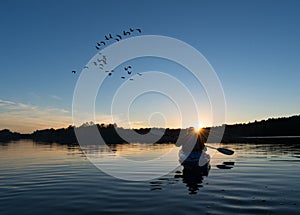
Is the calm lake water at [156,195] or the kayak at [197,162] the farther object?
the kayak at [197,162]

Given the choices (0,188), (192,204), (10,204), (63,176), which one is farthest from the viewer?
(63,176)

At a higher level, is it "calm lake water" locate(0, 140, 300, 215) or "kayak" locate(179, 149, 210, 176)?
"kayak" locate(179, 149, 210, 176)

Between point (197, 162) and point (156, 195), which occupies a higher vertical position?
point (197, 162)

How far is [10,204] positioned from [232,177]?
16554 millimetres

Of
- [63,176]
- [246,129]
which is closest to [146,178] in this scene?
[63,176]

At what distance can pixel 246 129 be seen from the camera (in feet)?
611

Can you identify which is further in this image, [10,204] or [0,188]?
[0,188]

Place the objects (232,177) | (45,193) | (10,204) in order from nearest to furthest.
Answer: (10,204), (45,193), (232,177)

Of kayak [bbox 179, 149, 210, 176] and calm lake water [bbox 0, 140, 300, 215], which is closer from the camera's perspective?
calm lake water [bbox 0, 140, 300, 215]

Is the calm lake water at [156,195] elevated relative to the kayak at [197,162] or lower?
lower

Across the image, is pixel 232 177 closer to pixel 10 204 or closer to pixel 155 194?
pixel 155 194

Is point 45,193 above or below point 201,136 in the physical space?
below

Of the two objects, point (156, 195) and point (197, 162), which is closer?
point (156, 195)

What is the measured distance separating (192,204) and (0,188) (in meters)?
14.6
